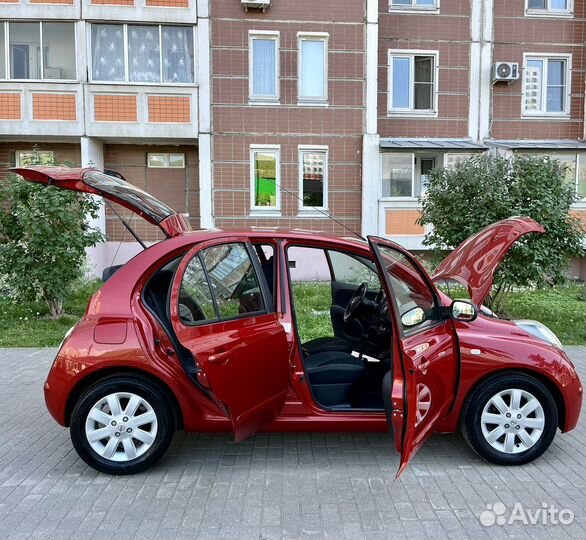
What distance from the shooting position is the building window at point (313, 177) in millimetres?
15336

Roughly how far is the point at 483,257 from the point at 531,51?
1477 centimetres

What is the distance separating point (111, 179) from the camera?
393 cm

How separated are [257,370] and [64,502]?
1494 millimetres

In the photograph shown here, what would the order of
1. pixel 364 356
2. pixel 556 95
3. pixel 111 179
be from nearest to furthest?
pixel 111 179, pixel 364 356, pixel 556 95

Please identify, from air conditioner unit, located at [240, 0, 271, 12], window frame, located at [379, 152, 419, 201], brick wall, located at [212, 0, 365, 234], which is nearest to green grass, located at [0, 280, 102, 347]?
brick wall, located at [212, 0, 365, 234]

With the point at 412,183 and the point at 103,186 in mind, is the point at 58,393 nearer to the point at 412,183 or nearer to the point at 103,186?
the point at 103,186

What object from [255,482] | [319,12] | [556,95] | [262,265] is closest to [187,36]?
[319,12]

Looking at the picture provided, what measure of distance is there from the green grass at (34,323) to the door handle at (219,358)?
5.64 metres

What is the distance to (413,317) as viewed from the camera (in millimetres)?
3555

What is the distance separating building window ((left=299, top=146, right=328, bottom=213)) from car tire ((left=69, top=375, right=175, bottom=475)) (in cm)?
1197

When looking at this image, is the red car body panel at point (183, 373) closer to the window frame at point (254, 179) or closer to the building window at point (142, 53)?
the window frame at point (254, 179)

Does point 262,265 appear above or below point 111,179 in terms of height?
below

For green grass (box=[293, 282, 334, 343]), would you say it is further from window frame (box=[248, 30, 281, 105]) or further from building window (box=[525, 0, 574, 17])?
building window (box=[525, 0, 574, 17])

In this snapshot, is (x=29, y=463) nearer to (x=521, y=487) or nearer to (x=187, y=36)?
(x=521, y=487)
